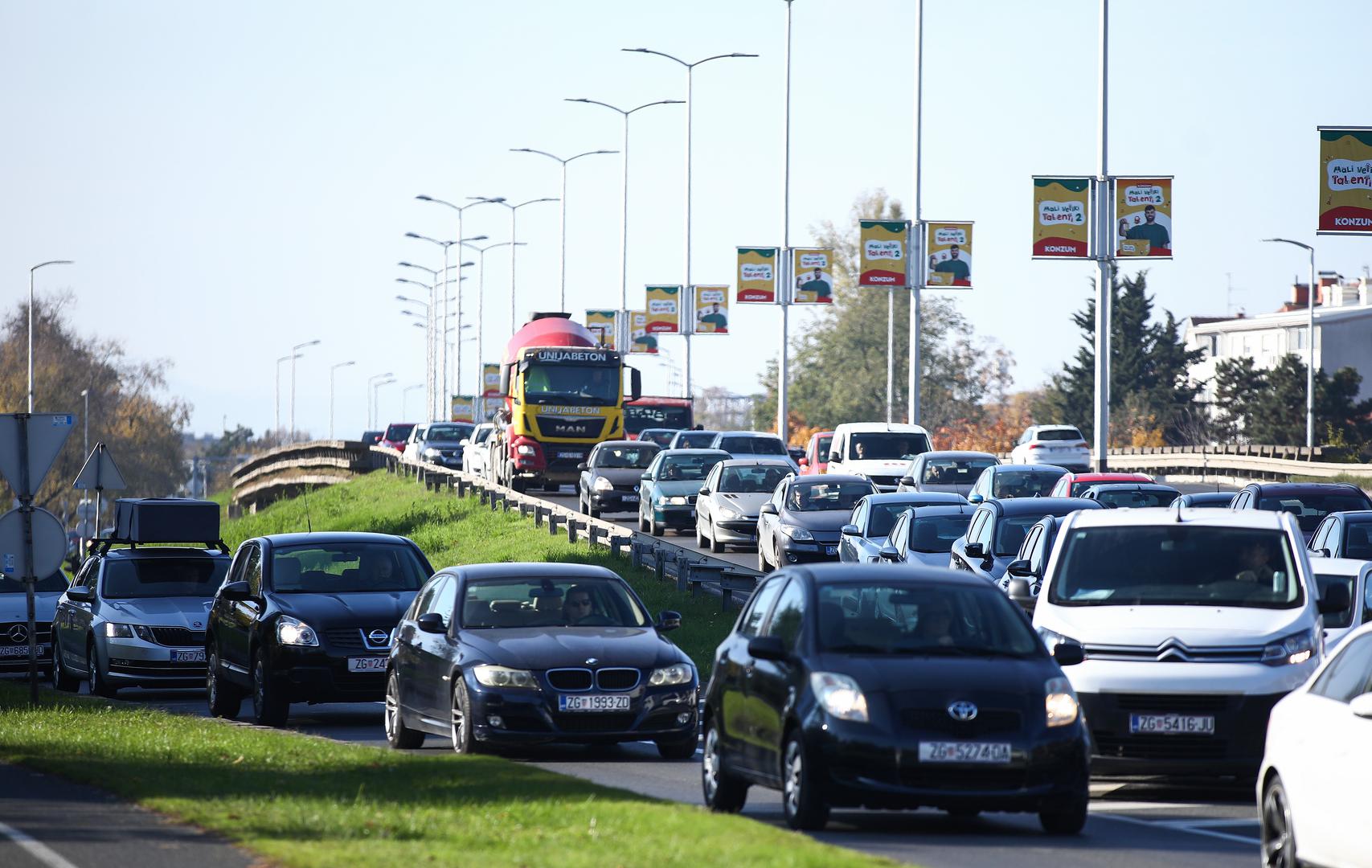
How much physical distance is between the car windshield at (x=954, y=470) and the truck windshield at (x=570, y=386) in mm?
15515

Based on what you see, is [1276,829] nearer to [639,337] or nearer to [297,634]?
[297,634]

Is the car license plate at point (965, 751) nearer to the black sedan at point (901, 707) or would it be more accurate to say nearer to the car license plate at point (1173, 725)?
the black sedan at point (901, 707)

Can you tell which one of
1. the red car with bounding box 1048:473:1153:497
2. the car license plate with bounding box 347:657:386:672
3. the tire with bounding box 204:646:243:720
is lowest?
the tire with bounding box 204:646:243:720

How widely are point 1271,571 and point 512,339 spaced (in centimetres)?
4151

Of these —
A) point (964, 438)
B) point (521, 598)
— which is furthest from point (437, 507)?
point (964, 438)

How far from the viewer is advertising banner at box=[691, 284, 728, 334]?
74.5 meters

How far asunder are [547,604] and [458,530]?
104ft

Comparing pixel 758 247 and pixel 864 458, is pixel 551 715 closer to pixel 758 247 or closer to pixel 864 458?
pixel 864 458

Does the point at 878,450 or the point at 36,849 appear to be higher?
the point at 878,450

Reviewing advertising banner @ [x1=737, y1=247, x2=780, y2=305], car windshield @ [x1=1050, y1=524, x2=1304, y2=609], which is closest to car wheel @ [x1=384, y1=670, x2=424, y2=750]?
car windshield @ [x1=1050, y1=524, x2=1304, y2=609]

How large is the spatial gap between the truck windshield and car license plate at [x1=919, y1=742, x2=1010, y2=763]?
41615 millimetres

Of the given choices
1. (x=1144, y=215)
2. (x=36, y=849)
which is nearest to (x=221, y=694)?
(x=36, y=849)

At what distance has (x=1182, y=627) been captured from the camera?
13.8m

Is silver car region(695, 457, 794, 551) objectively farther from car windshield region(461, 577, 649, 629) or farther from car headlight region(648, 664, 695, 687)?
car headlight region(648, 664, 695, 687)
